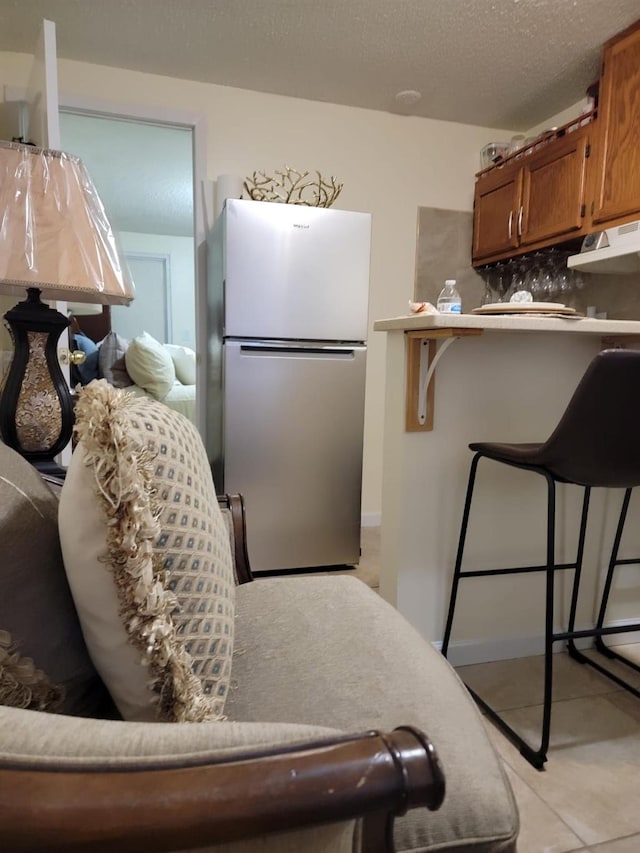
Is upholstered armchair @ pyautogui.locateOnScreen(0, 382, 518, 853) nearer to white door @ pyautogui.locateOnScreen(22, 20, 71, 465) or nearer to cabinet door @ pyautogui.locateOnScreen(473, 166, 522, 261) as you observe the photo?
white door @ pyautogui.locateOnScreen(22, 20, 71, 465)

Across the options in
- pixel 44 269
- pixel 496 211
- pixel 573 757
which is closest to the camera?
pixel 44 269

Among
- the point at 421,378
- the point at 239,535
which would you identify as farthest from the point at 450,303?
the point at 239,535

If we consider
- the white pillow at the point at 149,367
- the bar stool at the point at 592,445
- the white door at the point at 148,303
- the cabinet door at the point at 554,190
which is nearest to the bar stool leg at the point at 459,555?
the bar stool at the point at 592,445

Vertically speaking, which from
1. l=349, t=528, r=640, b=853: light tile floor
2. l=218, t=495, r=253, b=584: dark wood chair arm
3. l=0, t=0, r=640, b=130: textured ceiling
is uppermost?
l=0, t=0, r=640, b=130: textured ceiling

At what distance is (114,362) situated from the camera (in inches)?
164

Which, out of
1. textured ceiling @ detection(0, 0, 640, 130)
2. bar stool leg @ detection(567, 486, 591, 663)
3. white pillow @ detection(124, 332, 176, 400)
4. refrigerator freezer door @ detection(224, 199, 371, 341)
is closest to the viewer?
bar stool leg @ detection(567, 486, 591, 663)

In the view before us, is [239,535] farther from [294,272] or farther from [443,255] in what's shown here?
[443,255]

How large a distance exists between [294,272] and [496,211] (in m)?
1.40

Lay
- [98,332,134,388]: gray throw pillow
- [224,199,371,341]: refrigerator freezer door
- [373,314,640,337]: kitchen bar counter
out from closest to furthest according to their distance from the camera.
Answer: [373,314,640,337]: kitchen bar counter → [224,199,371,341]: refrigerator freezer door → [98,332,134,388]: gray throw pillow

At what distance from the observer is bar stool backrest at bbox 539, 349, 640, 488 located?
3.99 ft

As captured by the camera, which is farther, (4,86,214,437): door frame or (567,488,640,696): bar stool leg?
(4,86,214,437): door frame

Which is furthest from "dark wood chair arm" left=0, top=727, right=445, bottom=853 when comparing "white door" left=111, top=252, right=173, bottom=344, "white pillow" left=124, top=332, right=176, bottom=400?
"white door" left=111, top=252, right=173, bottom=344

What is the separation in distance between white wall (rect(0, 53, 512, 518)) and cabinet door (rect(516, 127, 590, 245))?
21.2 inches

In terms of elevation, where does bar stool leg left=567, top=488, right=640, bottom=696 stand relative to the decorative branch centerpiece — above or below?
below
